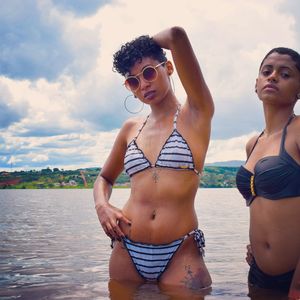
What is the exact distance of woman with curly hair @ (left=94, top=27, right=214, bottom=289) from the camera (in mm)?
4363

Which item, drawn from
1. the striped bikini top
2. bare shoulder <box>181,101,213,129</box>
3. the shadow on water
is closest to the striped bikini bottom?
the shadow on water

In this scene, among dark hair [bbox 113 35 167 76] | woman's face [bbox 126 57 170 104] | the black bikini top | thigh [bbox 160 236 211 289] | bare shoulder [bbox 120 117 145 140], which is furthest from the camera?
bare shoulder [bbox 120 117 145 140]

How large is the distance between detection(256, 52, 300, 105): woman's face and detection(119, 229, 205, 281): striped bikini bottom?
1.47m

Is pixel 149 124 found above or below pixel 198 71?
below

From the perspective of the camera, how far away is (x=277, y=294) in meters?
4.32

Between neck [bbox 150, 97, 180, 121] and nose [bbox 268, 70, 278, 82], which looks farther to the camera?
neck [bbox 150, 97, 180, 121]

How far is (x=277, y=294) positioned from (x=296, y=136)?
4.82ft

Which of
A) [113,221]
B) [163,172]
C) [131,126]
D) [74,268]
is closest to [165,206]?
[163,172]

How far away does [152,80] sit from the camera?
15.2 ft

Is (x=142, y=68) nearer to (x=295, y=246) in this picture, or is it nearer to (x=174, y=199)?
(x=174, y=199)

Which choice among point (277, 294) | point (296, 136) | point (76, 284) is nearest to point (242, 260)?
point (76, 284)

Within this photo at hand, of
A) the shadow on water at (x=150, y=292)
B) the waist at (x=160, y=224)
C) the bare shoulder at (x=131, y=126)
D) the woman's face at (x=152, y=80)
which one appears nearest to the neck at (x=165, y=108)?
the woman's face at (x=152, y=80)

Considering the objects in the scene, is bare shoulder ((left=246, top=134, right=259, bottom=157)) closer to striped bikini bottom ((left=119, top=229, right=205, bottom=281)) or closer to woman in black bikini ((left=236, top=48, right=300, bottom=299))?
woman in black bikini ((left=236, top=48, right=300, bottom=299))

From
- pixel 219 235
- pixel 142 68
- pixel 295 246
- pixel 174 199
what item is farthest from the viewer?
pixel 219 235
